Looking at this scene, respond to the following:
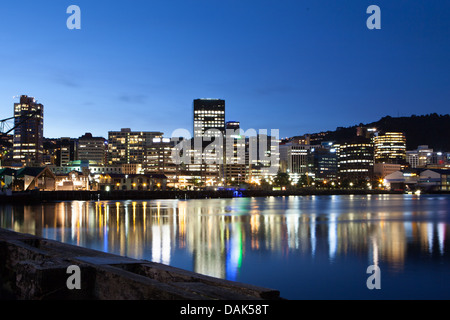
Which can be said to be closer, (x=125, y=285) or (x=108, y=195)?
(x=125, y=285)

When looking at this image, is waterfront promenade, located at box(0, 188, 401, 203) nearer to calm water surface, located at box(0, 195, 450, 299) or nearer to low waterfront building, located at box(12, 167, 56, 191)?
low waterfront building, located at box(12, 167, 56, 191)

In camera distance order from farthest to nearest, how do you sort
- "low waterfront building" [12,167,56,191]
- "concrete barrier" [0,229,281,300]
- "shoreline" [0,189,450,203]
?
"low waterfront building" [12,167,56,191]
"shoreline" [0,189,450,203]
"concrete barrier" [0,229,281,300]

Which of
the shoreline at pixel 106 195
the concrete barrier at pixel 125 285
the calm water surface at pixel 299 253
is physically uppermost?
A: the concrete barrier at pixel 125 285

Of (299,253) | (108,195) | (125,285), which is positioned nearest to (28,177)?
(108,195)

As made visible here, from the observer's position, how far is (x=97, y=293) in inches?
365

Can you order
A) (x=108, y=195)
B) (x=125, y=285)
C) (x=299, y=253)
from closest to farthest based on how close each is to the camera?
(x=125, y=285) → (x=299, y=253) → (x=108, y=195)

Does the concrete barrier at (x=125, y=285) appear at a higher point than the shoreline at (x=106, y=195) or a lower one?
higher

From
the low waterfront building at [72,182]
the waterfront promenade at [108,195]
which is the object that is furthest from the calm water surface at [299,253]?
the low waterfront building at [72,182]

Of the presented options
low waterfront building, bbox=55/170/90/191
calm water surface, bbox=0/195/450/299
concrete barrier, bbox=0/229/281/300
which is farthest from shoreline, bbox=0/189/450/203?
concrete barrier, bbox=0/229/281/300

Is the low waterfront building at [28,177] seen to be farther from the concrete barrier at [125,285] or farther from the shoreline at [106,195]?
the concrete barrier at [125,285]

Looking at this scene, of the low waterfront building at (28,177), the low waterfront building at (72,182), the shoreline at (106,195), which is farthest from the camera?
the low waterfront building at (72,182)

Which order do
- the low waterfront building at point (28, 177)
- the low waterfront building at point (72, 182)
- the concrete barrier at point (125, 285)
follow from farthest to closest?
the low waterfront building at point (72, 182)
the low waterfront building at point (28, 177)
the concrete barrier at point (125, 285)

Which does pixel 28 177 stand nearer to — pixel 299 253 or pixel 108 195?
pixel 108 195
